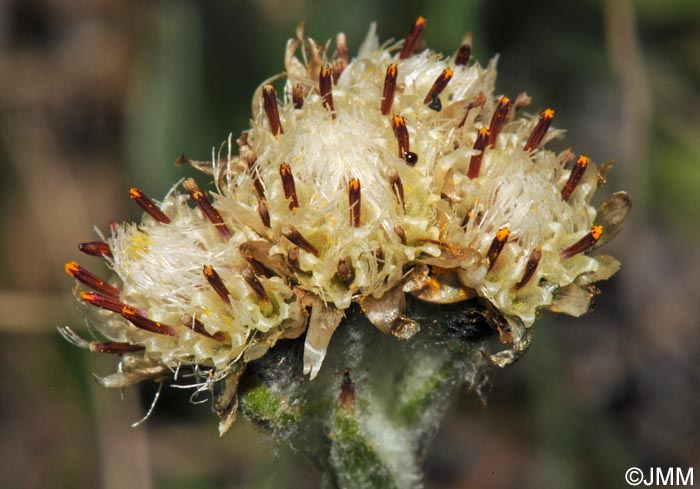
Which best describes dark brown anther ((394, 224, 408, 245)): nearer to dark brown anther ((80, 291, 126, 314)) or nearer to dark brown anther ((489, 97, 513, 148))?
dark brown anther ((489, 97, 513, 148))

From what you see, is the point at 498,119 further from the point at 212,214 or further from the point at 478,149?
the point at 212,214

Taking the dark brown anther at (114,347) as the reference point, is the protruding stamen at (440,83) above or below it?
above

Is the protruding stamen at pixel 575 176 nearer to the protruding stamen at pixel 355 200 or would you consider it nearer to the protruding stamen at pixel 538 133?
the protruding stamen at pixel 538 133

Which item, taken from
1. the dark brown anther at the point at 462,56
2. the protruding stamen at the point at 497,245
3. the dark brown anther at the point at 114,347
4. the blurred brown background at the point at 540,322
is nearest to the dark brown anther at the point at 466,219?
the protruding stamen at the point at 497,245

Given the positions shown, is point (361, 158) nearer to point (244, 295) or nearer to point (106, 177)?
point (244, 295)

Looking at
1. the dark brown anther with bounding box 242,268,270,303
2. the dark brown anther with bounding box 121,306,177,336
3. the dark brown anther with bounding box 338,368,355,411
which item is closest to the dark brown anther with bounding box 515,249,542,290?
the dark brown anther with bounding box 338,368,355,411

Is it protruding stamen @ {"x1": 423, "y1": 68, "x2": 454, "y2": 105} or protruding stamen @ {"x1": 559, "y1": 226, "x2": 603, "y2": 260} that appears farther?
protruding stamen @ {"x1": 423, "y1": 68, "x2": 454, "y2": 105}

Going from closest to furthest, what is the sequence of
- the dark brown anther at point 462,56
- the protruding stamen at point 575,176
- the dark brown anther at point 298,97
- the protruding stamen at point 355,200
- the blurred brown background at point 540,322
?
the protruding stamen at point 355,200
the protruding stamen at point 575,176
the dark brown anther at point 298,97
the dark brown anther at point 462,56
the blurred brown background at point 540,322
